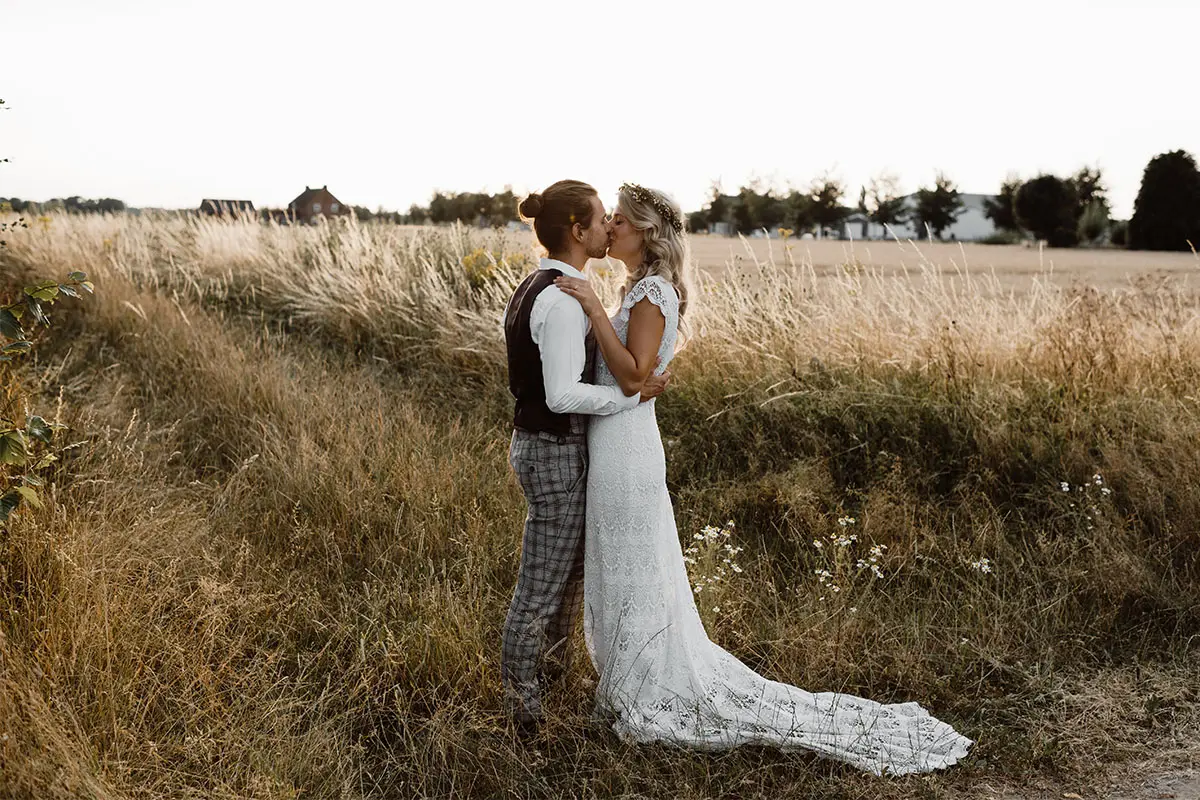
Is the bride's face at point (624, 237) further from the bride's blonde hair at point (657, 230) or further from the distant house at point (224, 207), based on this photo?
the distant house at point (224, 207)

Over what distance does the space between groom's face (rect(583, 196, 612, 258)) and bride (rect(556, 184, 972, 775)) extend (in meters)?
0.06

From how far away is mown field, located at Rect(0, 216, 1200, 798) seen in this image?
119 inches

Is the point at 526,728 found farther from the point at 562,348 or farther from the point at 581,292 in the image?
→ the point at 581,292

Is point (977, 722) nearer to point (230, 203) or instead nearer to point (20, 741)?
point (20, 741)

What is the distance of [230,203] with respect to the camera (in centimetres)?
1489

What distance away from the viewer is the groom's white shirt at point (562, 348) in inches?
110

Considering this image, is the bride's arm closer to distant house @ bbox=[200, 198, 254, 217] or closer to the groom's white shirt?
the groom's white shirt

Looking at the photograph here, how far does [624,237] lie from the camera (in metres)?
3.09

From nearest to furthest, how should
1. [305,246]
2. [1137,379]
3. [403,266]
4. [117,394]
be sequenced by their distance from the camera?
[1137,379]
[117,394]
[403,266]
[305,246]

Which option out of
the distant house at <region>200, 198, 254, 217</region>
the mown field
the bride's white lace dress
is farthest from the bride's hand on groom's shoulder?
the distant house at <region>200, 198, 254, 217</region>

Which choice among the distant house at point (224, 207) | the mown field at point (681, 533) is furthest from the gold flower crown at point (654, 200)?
the distant house at point (224, 207)

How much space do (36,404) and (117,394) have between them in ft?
2.13

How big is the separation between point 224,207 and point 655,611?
13.2 metres

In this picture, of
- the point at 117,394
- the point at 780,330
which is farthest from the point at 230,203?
the point at 780,330
